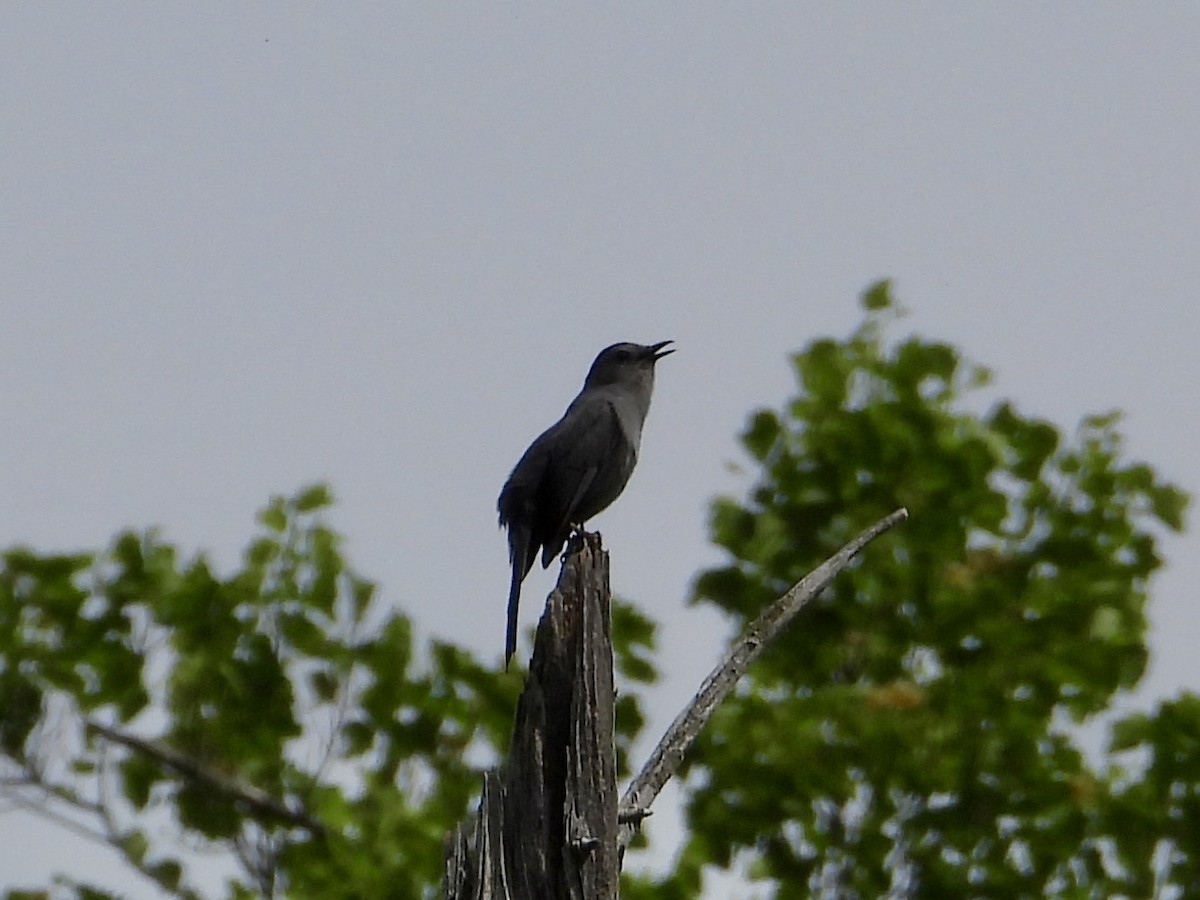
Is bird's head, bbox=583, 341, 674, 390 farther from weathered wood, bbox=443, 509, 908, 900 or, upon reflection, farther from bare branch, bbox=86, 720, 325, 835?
weathered wood, bbox=443, 509, 908, 900

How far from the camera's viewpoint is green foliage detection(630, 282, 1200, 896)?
9.10m

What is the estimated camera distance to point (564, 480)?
8.50 m

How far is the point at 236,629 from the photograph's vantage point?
10.0m

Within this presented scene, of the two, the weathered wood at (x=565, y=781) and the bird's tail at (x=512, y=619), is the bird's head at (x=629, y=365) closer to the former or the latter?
the bird's tail at (x=512, y=619)

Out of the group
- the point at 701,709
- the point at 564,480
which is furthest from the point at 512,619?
the point at 701,709

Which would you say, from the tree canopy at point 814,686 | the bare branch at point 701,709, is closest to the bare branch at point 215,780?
the tree canopy at point 814,686

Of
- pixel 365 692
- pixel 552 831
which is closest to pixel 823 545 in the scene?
pixel 365 692

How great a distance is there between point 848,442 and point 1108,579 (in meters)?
1.72

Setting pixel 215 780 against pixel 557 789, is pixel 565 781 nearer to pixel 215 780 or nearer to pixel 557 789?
pixel 557 789

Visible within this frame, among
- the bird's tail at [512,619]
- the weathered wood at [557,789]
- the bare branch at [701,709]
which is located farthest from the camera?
the bird's tail at [512,619]

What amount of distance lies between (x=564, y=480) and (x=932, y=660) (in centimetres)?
253

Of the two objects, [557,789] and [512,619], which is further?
[512,619]

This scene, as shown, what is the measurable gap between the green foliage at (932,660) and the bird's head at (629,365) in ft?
2.23

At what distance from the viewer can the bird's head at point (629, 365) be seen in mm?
9672
